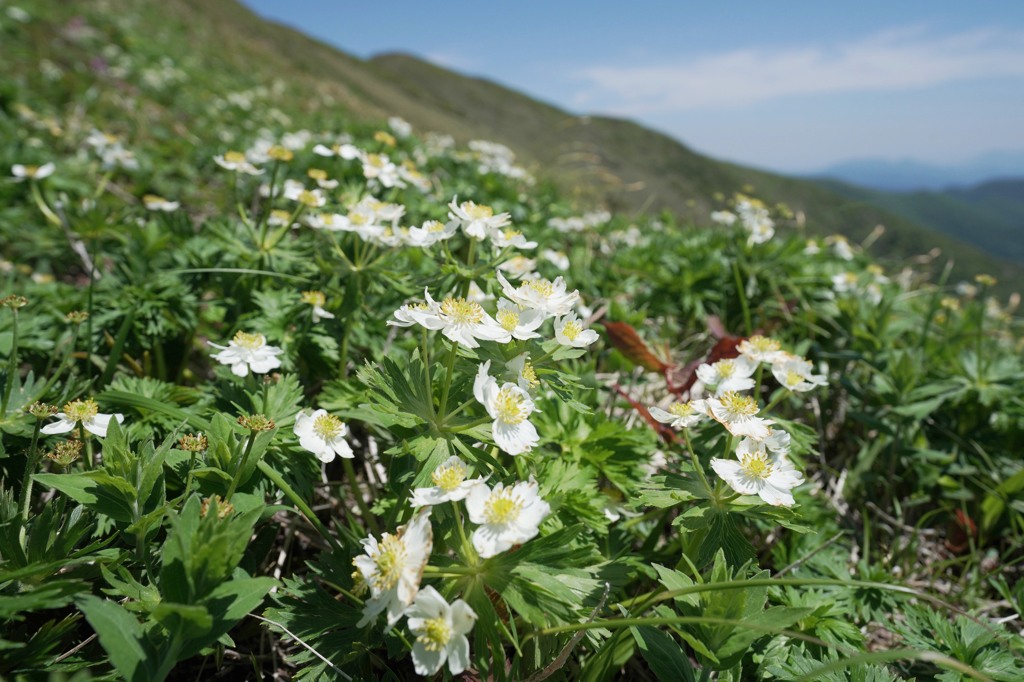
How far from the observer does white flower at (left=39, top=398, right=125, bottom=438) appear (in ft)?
5.82

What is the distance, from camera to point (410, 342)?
2.72 meters

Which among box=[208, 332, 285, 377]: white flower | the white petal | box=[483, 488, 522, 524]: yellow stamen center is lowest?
the white petal

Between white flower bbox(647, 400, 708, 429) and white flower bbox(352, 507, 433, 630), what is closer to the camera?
white flower bbox(352, 507, 433, 630)

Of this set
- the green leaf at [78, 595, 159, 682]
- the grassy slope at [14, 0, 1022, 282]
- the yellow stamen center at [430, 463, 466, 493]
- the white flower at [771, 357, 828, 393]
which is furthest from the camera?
the grassy slope at [14, 0, 1022, 282]

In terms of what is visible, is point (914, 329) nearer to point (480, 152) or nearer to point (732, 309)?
point (732, 309)

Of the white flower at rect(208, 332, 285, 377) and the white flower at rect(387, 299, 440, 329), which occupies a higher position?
the white flower at rect(387, 299, 440, 329)

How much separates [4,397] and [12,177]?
3.44 metres

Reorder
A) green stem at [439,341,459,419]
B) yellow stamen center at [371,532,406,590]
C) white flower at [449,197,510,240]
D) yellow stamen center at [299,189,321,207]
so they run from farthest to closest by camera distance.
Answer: yellow stamen center at [299,189,321,207], white flower at [449,197,510,240], green stem at [439,341,459,419], yellow stamen center at [371,532,406,590]

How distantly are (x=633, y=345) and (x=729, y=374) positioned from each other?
77cm

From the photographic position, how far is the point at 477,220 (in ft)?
7.50

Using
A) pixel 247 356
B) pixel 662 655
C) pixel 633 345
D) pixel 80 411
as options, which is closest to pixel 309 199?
pixel 247 356

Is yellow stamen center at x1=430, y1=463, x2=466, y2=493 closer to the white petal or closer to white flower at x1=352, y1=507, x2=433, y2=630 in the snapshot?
white flower at x1=352, y1=507, x2=433, y2=630

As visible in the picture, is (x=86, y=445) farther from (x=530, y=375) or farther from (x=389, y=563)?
(x=530, y=375)

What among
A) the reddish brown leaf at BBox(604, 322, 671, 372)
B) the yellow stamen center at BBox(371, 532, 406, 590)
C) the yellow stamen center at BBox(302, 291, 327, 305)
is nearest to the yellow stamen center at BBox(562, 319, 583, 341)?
the yellow stamen center at BBox(371, 532, 406, 590)
